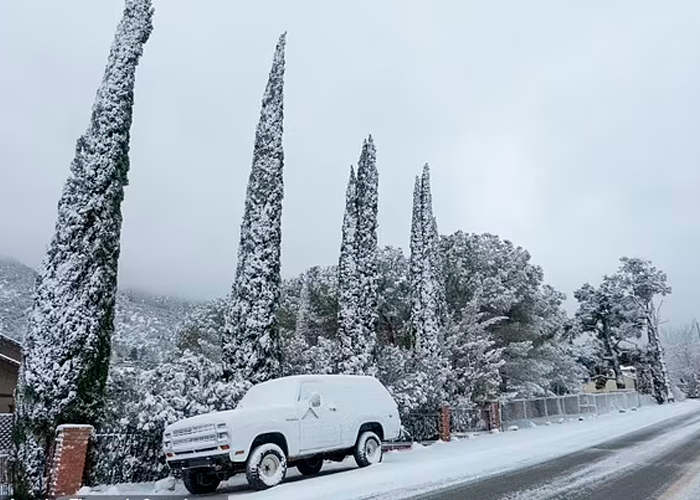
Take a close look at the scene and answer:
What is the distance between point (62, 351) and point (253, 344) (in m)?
5.44

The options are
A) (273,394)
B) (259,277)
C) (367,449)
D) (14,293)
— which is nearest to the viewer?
(273,394)

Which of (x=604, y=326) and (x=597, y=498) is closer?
(x=597, y=498)

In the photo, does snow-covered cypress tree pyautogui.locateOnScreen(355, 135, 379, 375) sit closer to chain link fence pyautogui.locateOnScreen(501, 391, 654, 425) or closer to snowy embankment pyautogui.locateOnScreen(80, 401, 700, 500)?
snowy embankment pyautogui.locateOnScreen(80, 401, 700, 500)

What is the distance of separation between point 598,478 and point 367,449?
5016 mm

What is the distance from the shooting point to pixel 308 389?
456 inches

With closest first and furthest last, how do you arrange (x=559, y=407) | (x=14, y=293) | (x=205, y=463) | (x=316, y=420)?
(x=205, y=463), (x=316, y=420), (x=559, y=407), (x=14, y=293)

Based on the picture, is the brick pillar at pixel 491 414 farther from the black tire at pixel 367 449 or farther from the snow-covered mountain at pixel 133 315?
the snow-covered mountain at pixel 133 315

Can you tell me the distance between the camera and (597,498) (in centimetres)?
729

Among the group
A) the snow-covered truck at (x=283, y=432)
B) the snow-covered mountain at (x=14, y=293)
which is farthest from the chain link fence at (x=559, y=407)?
the snow-covered mountain at (x=14, y=293)

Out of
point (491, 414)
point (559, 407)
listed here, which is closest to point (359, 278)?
point (491, 414)

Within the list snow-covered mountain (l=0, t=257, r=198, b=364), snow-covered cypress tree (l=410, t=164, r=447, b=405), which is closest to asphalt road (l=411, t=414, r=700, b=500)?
snow-covered cypress tree (l=410, t=164, r=447, b=405)

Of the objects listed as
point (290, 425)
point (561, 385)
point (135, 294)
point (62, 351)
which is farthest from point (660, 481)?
point (135, 294)

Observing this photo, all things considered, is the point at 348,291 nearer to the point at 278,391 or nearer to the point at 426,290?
the point at 426,290

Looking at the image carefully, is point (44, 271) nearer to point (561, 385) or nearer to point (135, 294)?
point (561, 385)
